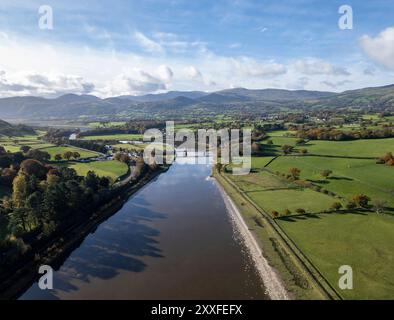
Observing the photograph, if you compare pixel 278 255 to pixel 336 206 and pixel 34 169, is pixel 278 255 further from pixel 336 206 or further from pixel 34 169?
pixel 34 169

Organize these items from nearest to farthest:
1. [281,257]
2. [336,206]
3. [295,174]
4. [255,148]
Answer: [281,257] < [336,206] < [295,174] < [255,148]

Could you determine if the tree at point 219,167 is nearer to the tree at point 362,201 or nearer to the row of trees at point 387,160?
the row of trees at point 387,160

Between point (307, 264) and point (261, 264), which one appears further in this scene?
point (261, 264)

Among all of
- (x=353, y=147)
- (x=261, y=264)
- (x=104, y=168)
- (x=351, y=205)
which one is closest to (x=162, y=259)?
(x=261, y=264)

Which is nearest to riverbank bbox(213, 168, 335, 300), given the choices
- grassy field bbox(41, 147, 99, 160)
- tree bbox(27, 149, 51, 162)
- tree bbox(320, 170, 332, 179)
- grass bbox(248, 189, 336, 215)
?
grass bbox(248, 189, 336, 215)

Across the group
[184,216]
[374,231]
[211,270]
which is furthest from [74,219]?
[374,231]

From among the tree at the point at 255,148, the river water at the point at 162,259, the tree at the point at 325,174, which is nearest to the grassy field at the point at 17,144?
the river water at the point at 162,259

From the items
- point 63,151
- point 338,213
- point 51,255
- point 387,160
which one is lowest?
point 51,255
